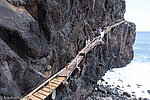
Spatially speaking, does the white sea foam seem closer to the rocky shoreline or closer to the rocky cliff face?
the rocky shoreline

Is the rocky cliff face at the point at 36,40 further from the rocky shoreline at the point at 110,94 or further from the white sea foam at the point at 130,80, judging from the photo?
the white sea foam at the point at 130,80

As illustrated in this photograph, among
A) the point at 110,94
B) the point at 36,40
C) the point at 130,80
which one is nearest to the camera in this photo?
the point at 36,40

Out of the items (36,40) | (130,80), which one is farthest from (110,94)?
(36,40)

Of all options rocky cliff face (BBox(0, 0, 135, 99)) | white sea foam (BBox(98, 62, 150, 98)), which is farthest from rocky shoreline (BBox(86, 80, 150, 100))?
rocky cliff face (BBox(0, 0, 135, 99))

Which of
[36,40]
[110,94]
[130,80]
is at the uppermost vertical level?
[36,40]

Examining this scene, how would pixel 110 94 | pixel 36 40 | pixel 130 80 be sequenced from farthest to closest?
pixel 130 80 < pixel 110 94 < pixel 36 40

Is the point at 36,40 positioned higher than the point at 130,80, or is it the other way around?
the point at 36,40

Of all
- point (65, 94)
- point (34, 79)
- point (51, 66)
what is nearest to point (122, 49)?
point (65, 94)

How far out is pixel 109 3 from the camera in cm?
2134

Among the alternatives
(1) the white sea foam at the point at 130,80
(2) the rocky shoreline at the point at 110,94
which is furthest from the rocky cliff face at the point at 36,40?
(1) the white sea foam at the point at 130,80

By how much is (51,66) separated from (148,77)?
25559 millimetres

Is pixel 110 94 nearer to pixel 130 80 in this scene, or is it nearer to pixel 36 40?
pixel 130 80

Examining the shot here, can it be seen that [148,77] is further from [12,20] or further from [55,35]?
[12,20]

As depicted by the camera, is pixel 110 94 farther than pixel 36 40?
Yes
